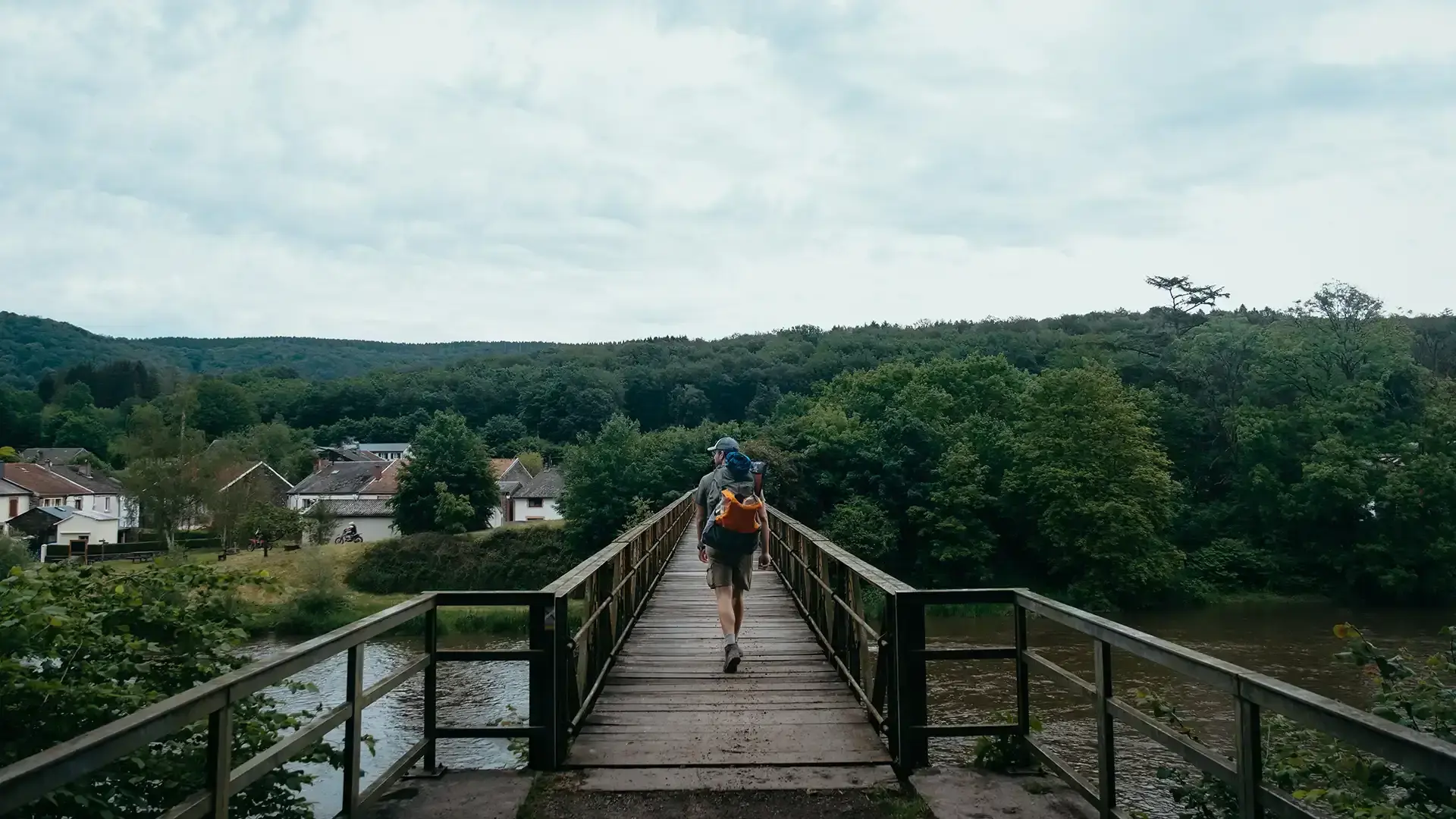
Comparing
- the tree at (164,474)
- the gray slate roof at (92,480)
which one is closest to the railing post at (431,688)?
the tree at (164,474)

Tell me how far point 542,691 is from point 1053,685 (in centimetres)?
1755

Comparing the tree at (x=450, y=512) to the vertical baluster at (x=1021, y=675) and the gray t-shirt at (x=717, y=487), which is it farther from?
the vertical baluster at (x=1021, y=675)

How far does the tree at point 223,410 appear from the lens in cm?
9394

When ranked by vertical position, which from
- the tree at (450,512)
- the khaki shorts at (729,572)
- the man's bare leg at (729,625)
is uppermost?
the khaki shorts at (729,572)

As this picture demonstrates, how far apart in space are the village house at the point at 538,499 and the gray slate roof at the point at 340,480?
10.4 metres

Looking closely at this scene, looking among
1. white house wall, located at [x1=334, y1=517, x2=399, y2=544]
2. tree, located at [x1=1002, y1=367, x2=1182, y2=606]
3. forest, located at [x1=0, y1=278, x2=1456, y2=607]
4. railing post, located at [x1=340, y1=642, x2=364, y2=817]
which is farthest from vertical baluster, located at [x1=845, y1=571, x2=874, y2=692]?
white house wall, located at [x1=334, y1=517, x2=399, y2=544]

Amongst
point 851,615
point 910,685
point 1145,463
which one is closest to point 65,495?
point 1145,463

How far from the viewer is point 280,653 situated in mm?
3078

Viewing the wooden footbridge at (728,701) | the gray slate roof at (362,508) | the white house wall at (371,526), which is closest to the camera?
the wooden footbridge at (728,701)

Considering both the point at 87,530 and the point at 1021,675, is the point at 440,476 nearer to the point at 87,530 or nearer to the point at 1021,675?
the point at 87,530

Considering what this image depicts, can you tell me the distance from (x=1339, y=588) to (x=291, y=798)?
4124cm

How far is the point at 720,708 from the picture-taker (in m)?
5.64

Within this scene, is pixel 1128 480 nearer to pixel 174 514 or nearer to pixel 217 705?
pixel 217 705

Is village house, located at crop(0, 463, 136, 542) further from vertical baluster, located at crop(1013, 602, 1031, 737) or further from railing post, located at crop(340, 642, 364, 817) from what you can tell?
vertical baluster, located at crop(1013, 602, 1031, 737)
